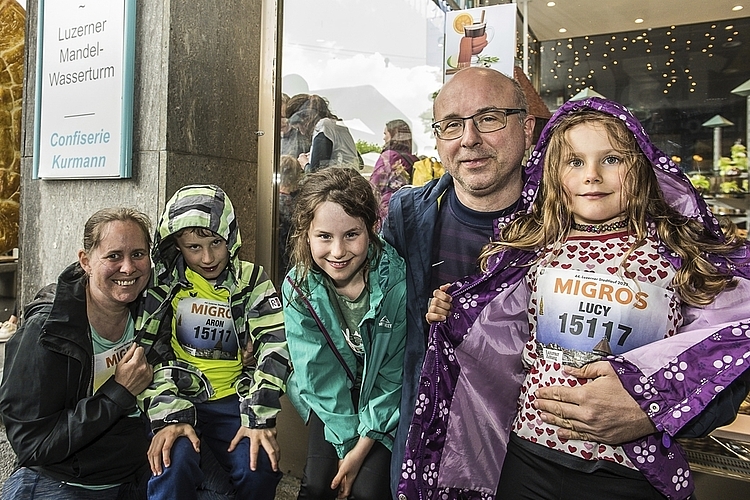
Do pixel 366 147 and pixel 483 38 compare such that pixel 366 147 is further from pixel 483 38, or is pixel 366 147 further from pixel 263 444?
pixel 263 444

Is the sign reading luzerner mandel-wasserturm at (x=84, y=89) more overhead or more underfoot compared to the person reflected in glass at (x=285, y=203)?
more overhead

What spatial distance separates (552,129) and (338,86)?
8.32ft

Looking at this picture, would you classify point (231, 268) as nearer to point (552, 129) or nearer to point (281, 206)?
point (552, 129)

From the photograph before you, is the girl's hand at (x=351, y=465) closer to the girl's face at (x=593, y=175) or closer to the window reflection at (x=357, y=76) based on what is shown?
the girl's face at (x=593, y=175)

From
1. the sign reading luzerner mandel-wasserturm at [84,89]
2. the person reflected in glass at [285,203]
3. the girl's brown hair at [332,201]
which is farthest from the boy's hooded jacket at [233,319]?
the person reflected in glass at [285,203]

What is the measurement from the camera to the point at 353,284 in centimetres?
229

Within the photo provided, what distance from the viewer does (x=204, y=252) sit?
231cm

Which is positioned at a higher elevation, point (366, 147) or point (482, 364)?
point (366, 147)

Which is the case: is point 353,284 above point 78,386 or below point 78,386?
above

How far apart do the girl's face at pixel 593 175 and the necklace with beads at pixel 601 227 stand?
2 centimetres

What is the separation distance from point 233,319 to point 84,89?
1.99 m

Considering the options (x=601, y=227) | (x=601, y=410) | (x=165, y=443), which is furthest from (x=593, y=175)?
(x=165, y=443)

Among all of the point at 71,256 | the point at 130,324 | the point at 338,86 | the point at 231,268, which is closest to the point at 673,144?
the point at 338,86

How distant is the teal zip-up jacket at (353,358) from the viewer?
2.16 m
